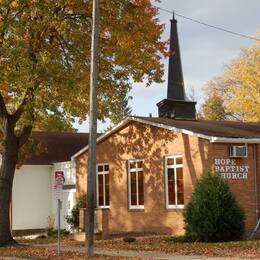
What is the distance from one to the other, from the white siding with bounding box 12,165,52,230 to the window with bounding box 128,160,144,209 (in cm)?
958

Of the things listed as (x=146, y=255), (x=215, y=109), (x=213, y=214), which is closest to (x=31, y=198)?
(x=213, y=214)

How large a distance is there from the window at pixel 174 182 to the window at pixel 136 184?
1792 mm

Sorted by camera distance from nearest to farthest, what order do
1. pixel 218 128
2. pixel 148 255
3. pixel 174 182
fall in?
pixel 148 255 → pixel 174 182 → pixel 218 128

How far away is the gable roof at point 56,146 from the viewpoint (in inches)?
1443

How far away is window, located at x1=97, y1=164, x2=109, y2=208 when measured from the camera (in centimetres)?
3012

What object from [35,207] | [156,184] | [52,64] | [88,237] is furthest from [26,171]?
[88,237]

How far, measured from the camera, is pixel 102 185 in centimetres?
3045

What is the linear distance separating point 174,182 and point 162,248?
5841 mm

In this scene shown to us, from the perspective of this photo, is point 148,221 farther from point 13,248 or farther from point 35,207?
point 35,207

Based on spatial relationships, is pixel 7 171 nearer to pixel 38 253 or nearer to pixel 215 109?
pixel 38 253

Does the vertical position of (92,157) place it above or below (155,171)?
above

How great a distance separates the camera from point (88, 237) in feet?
60.4

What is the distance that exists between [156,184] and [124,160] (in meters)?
2.65

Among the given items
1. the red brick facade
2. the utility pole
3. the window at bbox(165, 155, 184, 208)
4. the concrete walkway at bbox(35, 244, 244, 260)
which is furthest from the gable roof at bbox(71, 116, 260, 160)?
the utility pole
